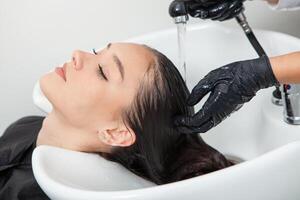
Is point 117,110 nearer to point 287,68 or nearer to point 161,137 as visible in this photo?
point 161,137

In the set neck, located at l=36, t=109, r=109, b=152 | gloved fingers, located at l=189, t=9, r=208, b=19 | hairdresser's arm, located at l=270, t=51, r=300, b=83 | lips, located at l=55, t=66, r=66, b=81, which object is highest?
gloved fingers, located at l=189, t=9, r=208, b=19

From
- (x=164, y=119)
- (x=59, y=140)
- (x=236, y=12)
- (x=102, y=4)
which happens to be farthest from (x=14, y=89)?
(x=236, y=12)

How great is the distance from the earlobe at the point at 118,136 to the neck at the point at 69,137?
29mm

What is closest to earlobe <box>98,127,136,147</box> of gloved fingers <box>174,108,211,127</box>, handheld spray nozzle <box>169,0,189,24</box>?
gloved fingers <box>174,108,211,127</box>

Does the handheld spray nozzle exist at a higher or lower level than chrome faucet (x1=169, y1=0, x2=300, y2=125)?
higher

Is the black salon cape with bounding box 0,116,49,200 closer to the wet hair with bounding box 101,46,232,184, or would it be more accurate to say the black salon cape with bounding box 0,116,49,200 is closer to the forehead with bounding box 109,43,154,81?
the wet hair with bounding box 101,46,232,184

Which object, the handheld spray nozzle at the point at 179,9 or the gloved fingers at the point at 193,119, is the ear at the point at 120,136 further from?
the handheld spray nozzle at the point at 179,9

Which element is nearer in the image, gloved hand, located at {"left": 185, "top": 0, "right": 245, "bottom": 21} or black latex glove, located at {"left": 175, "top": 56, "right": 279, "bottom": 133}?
black latex glove, located at {"left": 175, "top": 56, "right": 279, "bottom": 133}

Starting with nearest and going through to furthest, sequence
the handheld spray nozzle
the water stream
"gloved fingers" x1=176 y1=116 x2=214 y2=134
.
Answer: "gloved fingers" x1=176 y1=116 x2=214 y2=134, the handheld spray nozzle, the water stream

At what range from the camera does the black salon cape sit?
3.70ft

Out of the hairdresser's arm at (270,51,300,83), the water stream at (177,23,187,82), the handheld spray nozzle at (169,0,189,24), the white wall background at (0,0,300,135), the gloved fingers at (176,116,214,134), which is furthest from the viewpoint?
the white wall background at (0,0,300,135)

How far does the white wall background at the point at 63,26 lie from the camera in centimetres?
152

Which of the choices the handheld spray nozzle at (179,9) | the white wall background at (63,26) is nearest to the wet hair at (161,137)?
the handheld spray nozzle at (179,9)

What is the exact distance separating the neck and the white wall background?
47cm
